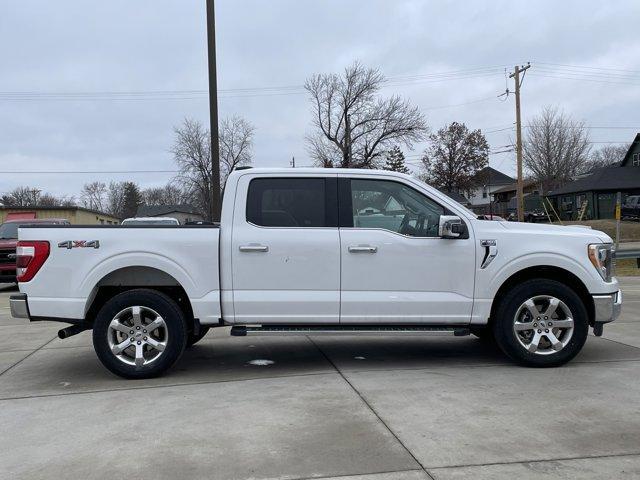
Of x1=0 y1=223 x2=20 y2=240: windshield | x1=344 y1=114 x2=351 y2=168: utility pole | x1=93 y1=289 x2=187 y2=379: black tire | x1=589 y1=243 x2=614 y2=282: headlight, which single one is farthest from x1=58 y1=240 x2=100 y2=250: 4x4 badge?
x1=344 y1=114 x2=351 y2=168: utility pole

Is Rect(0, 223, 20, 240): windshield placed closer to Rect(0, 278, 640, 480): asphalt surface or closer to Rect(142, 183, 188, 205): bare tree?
Rect(0, 278, 640, 480): asphalt surface

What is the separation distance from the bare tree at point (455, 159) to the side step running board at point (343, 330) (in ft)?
221

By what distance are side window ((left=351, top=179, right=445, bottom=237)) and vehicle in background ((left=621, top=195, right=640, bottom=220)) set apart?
42103mm

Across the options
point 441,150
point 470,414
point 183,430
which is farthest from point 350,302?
point 441,150

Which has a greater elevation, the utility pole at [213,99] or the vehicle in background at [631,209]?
the utility pole at [213,99]

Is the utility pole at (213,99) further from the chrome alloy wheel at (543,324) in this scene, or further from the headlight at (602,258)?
the headlight at (602,258)

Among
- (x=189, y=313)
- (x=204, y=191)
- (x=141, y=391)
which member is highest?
(x=204, y=191)

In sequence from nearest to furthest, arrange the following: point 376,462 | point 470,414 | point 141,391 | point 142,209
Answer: point 376,462 < point 470,414 < point 141,391 < point 142,209

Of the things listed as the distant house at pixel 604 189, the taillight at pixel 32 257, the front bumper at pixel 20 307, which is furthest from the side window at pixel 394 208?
the distant house at pixel 604 189

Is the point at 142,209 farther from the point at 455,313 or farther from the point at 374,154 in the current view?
the point at 455,313

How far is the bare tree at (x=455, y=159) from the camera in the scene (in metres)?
71.8

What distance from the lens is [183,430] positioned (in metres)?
4.21

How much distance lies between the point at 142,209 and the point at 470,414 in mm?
94692

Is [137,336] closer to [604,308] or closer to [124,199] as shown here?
[604,308]
